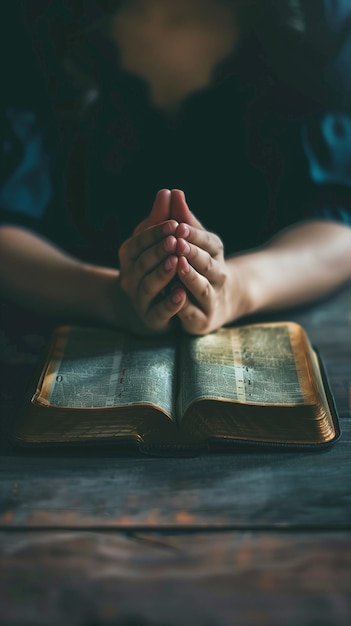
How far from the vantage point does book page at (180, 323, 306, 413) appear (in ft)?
2.29

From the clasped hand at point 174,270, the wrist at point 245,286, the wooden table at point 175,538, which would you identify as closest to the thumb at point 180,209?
the clasped hand at point 174,270

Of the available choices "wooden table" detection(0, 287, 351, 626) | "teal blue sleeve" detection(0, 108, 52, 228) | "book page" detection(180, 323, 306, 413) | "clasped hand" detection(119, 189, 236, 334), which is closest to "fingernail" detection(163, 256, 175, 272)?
"clasped hand" detection(119, 189, 236, 334)

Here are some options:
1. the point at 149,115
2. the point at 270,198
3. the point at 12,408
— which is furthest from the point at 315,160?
the point at 12,408

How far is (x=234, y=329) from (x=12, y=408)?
30 cm

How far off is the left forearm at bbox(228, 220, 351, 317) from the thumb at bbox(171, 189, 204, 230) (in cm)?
14

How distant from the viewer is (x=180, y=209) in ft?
2.72

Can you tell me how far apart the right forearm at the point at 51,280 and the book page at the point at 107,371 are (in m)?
0.10

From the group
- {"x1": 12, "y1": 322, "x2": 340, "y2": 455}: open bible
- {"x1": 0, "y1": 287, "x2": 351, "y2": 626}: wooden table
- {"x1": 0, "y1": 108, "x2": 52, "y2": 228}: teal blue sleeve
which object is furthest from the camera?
{"x1": 0, "y1": 108, "x2": 52, "y2": 228}: teal blue sleeve

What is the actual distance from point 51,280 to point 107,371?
0.96ft

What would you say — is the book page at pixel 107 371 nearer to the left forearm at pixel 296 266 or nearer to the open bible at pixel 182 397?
the open bible at pixel 182 397

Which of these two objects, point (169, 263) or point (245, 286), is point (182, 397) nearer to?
point (169, 263)

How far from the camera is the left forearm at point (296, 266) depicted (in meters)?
0.97

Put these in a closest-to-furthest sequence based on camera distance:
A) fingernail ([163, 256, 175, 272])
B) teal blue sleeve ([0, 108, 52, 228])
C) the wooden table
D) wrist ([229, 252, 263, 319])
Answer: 1. the wooden table
2. fingernail ([163, 256, 175, 272])
3. wrist ([229, 252, 263, 319])
4. teal blue sleeve ([0, 108, 52, 228])

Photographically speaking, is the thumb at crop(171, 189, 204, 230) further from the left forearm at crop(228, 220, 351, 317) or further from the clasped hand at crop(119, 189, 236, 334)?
the left forearm at crop(228, 220, 351, 317)
